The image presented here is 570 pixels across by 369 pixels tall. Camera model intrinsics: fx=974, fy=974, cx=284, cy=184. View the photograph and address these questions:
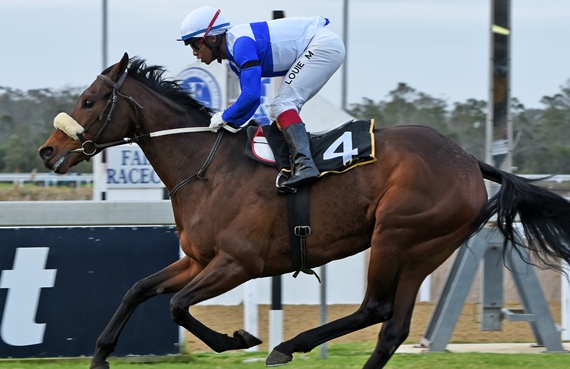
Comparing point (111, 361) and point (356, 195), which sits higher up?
point (356, 195)

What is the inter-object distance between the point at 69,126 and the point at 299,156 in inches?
52.6

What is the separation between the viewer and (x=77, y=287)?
21.6 ft

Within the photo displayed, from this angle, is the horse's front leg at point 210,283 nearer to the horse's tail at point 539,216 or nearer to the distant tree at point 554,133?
the horse's tail at point 539,216

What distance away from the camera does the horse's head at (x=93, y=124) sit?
5.60m

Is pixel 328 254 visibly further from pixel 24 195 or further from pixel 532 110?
pixel 532 110

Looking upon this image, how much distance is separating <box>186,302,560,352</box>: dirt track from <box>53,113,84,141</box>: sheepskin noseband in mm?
2425

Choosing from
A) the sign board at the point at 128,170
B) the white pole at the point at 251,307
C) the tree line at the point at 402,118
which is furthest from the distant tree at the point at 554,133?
the white pole at the point at 251,307

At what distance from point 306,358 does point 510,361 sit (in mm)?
1421

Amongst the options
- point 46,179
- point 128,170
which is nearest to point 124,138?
point 128,170

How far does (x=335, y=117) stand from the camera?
8.70 metres

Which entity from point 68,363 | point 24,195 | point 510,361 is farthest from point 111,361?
point 24,195

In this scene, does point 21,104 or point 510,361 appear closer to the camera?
point 510,361

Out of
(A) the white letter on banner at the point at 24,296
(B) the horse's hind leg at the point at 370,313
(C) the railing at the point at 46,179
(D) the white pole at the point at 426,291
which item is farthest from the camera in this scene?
(C) the railing at the point at 46,179

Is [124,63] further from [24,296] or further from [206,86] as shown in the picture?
[206,86]
